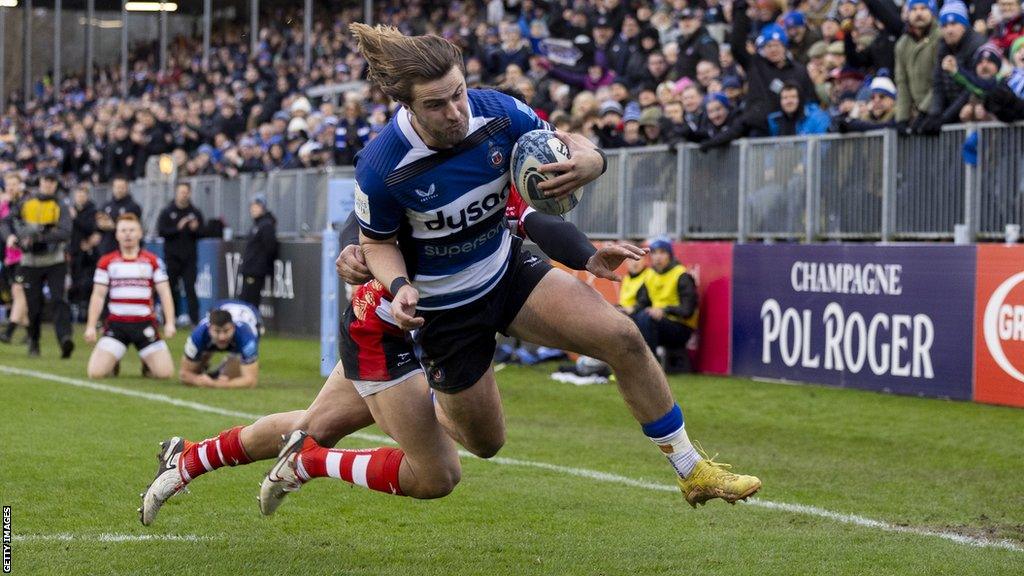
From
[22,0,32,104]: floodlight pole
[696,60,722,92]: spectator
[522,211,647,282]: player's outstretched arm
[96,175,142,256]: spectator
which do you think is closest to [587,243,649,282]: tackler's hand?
[522,211,647,282]: player's outstretched arm

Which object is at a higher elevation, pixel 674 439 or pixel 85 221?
pixel 85 221

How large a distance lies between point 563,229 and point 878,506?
109 inches

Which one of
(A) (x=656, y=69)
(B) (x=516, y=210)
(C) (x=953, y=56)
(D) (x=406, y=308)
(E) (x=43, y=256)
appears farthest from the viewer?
(A) (x=656, y=69)

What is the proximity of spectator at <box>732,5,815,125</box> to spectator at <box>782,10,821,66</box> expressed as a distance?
101 cm

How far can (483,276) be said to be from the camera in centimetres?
629

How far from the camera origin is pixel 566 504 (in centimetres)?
795

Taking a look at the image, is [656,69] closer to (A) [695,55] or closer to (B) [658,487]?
(A) [695,55]

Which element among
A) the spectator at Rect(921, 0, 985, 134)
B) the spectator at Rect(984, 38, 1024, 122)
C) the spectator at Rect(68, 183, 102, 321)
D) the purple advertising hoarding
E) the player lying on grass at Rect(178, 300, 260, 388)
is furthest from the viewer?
the spectator at Rect(68, 183, 102, 321)

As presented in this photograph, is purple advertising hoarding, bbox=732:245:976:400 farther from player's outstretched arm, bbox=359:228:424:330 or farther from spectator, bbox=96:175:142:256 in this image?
spectator, bbox=96:175:142:256

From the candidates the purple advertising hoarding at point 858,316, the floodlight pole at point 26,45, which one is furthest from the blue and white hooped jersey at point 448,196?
the floodlight pole at point 26,45

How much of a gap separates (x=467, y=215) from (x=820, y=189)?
9.12m

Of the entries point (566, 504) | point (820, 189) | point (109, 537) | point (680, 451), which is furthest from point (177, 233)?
point (680, 451)

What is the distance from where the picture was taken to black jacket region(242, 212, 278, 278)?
74.0 feet

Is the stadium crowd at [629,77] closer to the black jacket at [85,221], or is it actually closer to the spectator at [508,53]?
the spectator at [508,53]
